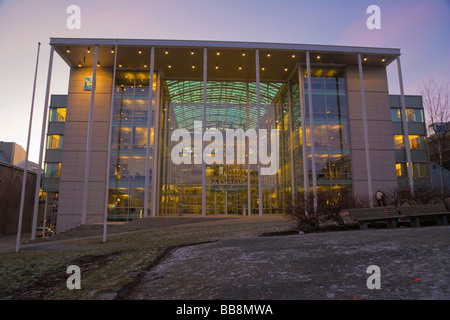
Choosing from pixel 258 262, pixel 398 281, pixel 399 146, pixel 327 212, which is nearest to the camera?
pixel 398 281

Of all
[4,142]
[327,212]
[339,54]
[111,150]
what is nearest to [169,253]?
[327,212]

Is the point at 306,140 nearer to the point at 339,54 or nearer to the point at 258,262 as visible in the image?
the point at 339,54

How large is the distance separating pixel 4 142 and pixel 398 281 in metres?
79.6

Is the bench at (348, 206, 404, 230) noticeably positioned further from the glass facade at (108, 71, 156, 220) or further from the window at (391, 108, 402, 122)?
the window at (391, 108, 402, 122)

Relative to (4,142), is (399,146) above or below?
A: below

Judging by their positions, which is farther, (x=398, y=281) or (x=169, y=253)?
(x=169, y=253)

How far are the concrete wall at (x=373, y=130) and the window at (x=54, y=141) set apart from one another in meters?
31.2

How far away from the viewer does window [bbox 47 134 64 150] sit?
103 feet

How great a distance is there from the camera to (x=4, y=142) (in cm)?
6469

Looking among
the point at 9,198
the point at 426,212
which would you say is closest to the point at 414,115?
the point at 426,212

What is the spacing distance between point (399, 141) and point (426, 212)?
2316 cm

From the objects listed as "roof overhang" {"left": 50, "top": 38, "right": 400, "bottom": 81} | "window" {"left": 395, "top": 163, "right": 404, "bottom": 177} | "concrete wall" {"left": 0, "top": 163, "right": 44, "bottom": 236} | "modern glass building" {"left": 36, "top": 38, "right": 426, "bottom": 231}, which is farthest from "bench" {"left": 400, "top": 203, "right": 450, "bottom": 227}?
"concrete wall" {"left": 0, "top": 163, "right": 44, "bottom": 236}

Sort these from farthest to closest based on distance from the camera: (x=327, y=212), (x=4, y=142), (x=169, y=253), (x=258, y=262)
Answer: (x=4, y=142) < (x=327, y=212) < (x=169, y=253) < (x=258, y=262)

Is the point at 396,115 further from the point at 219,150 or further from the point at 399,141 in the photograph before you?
the point at 219,150
